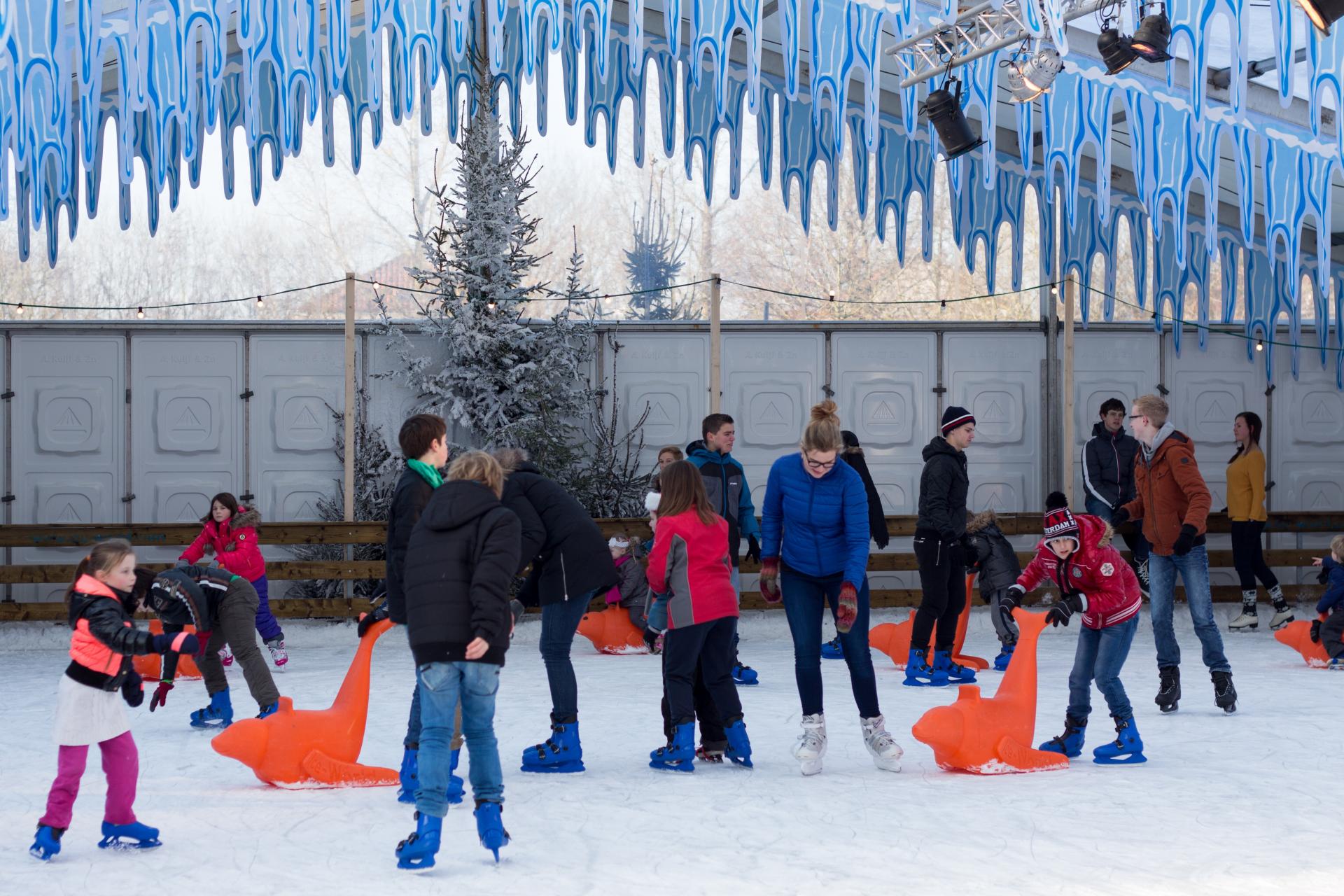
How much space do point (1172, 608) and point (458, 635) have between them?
3.72 metres

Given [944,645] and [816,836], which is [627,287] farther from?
[816,836]

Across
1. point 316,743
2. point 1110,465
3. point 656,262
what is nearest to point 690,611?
point 316,743

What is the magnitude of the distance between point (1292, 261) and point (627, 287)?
897 cm

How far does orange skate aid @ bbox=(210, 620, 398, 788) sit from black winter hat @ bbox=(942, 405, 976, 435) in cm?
339

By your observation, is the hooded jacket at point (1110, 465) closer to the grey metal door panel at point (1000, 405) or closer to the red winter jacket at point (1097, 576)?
the grey metal door panel at point (1000, 405)

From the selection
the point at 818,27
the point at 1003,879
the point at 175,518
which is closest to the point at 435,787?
the point at 1003,879

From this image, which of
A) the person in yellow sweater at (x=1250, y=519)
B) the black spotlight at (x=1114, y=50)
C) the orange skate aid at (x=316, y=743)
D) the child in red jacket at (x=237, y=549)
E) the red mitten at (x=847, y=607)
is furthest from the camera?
the person in yellow sweater at (x=1250, y=519)

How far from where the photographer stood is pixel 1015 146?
1120 cm

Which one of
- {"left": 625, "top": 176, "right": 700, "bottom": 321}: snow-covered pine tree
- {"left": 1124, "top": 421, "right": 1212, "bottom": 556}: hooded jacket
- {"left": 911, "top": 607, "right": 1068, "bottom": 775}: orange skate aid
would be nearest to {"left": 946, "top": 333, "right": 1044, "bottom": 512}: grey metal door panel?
{"left": 625, "top": 176, "right": 700, "bottom": 321}: snow-covered pine tree

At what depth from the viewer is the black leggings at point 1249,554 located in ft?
31.9

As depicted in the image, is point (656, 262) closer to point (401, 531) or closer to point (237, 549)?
point (237, 549)

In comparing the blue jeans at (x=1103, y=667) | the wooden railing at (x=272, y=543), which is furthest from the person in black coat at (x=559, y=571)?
the wooden railing at (x=272, y=543)

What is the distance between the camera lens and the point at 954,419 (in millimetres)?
7039

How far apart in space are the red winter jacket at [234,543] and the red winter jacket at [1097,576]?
4570mm
